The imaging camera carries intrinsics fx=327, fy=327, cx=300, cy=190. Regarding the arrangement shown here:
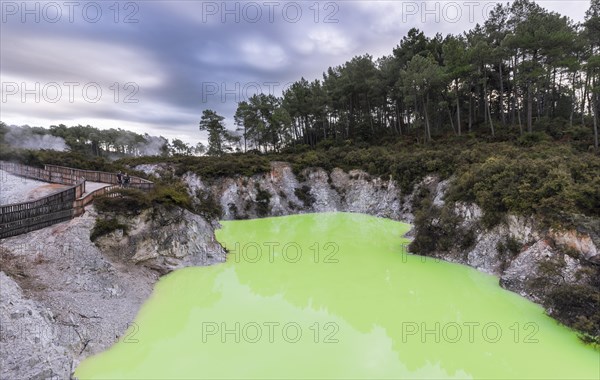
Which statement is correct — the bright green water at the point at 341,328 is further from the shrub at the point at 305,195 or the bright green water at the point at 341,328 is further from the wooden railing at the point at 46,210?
the shrub at the point at 305,195

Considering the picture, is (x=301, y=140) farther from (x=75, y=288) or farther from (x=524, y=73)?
(x=75, y=288)

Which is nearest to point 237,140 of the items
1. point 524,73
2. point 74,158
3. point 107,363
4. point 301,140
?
point 301,140

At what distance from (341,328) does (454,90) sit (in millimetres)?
38385

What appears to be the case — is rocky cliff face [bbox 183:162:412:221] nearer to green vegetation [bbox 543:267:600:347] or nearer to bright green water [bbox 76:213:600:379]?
bright green water [bbox 76:213:600:379]

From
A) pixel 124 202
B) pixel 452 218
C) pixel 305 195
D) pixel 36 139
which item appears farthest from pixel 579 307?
pixel 36 139

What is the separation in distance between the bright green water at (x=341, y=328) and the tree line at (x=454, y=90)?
26017 millimetres


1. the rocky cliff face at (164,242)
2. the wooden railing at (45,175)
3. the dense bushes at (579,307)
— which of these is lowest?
the dense bushes at (579,307)

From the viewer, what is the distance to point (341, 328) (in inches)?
419

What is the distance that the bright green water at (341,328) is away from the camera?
8484 mm

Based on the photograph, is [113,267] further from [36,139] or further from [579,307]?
[36,139]

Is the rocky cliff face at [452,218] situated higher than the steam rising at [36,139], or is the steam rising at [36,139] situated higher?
the steam rising at [36,139]

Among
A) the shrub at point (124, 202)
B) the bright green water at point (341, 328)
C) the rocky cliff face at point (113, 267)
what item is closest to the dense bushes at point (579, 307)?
the bright green water at point (341, 328)

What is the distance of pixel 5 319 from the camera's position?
7938mm

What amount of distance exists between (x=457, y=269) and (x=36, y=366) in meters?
16.3
